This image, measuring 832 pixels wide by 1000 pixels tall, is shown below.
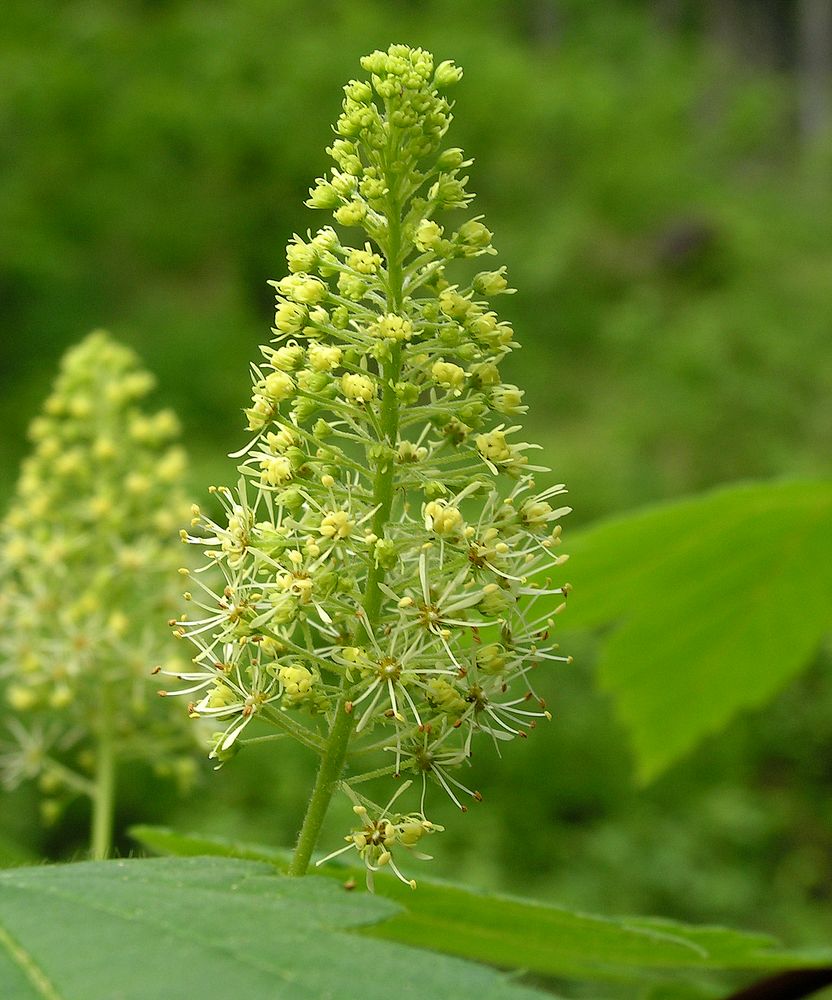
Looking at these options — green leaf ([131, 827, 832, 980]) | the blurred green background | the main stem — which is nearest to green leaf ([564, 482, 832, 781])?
green leaf ([131, 827, 832, 980])

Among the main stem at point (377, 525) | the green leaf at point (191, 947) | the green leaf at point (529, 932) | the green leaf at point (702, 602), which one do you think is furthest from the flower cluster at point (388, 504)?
the green leaf at point (702, 602)

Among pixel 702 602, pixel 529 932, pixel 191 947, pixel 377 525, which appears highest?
pixel 702 602

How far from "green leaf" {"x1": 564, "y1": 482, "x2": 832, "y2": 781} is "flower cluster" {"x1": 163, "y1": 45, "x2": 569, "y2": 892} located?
963 millimetres

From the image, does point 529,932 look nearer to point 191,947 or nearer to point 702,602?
point 191,947

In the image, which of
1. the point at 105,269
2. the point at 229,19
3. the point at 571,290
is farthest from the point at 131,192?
the point at 571,290

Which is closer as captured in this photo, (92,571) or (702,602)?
(702,602)

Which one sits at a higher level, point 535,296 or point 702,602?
point 535,296

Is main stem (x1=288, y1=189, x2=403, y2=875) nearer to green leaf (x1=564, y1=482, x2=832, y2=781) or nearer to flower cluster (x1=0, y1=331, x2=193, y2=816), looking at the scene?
green leaf (x1=564, y1=482, x2=832, y2=781)

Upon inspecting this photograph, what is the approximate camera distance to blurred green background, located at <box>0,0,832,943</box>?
10898 mm

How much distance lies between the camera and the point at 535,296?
69.8 ft

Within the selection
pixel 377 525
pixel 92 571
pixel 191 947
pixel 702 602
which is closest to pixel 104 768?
pixel 92 571

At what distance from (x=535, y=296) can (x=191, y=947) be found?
68.5 feet

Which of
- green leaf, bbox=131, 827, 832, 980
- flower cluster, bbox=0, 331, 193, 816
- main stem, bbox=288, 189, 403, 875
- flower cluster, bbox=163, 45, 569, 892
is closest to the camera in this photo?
main stem, bbox=288, 189, 403, 875

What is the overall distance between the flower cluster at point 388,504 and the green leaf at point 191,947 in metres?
0.45
